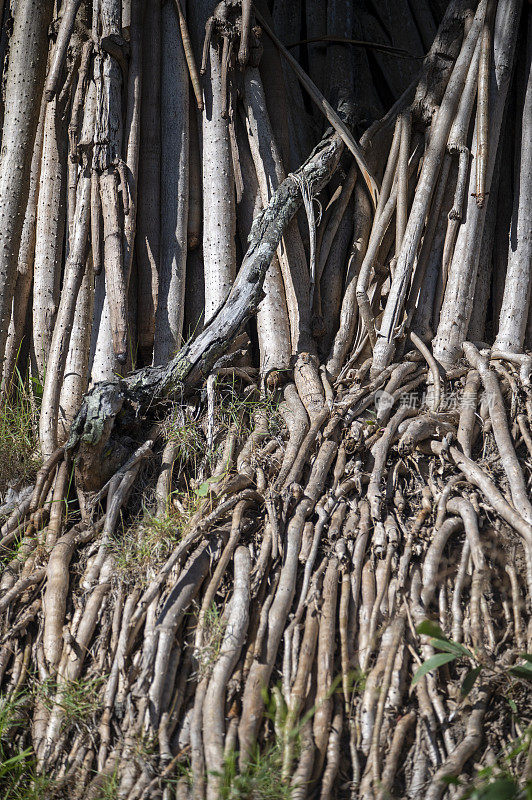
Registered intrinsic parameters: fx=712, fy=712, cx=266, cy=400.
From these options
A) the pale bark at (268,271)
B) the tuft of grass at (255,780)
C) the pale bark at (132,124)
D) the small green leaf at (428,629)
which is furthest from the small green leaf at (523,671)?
the pale bark at (132,124)

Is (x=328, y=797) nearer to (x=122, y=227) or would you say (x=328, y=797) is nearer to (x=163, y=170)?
(x=122, y=227)

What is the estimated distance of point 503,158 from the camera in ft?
12.8

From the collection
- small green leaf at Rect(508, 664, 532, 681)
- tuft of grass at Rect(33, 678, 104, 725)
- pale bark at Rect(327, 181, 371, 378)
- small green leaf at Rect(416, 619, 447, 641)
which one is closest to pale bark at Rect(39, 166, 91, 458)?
tuft of grass at Rect(33, 678, 104, 725)

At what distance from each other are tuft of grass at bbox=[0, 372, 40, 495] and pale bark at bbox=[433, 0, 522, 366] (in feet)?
6.32

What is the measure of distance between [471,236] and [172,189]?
1518mm

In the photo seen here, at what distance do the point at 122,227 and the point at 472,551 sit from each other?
2133 mm

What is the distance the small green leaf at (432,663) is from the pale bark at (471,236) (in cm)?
154

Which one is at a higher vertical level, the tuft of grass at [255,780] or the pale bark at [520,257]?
the pale bark at [520,257]

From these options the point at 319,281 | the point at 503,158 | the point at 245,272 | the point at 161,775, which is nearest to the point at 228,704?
the point at 161,775

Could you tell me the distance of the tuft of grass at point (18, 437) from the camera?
10.3ft

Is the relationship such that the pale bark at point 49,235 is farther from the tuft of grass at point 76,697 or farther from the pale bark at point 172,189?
the tuft of grass at point 76,697

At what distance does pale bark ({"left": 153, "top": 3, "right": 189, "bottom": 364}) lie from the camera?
3.43 meters

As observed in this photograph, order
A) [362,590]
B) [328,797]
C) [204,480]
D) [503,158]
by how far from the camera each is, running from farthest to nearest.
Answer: [503,158], [204,480], [362,590], [328,797]

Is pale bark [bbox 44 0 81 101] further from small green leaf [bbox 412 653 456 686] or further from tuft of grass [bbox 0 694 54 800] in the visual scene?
small green leaf [bbox 412 653 456 686]
